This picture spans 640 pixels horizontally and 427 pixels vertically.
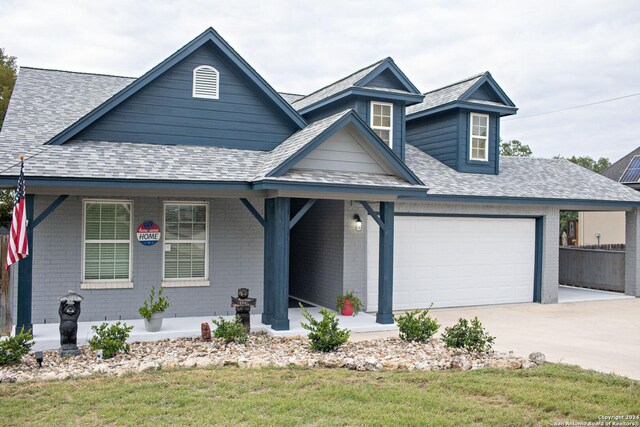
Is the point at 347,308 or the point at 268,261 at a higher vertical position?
the point at 268,261

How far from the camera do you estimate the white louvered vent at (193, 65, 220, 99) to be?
494 inches

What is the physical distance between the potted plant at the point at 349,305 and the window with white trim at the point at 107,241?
14.6ft

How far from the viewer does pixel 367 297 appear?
13992mm

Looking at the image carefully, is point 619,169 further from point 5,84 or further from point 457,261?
point 5,84

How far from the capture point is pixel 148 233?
38.7ft

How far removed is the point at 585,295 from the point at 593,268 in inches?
78.9

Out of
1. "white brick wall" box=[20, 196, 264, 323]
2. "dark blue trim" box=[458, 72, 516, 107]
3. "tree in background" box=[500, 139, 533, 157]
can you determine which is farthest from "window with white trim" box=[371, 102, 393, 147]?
"tree in background" box=[500, 139, 533, 157]

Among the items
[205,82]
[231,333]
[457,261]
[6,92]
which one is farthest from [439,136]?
[6,92]

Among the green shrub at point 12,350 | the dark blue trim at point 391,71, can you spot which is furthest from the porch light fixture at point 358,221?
the green shrub at point 12,350

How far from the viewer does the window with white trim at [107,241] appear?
1152cm

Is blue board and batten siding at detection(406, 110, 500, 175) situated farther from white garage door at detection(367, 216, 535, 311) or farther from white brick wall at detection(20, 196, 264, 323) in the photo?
white brick wall at detection(20, 196, 264, 323)

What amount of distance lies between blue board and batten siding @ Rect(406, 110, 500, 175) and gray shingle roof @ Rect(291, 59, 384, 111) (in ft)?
9.99

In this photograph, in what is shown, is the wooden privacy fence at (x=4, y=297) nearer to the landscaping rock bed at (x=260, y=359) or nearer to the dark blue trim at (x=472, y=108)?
the landscaping rock bed at (x=260, y=359)

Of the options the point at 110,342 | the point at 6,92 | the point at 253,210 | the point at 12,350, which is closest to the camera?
the point at 12,350
